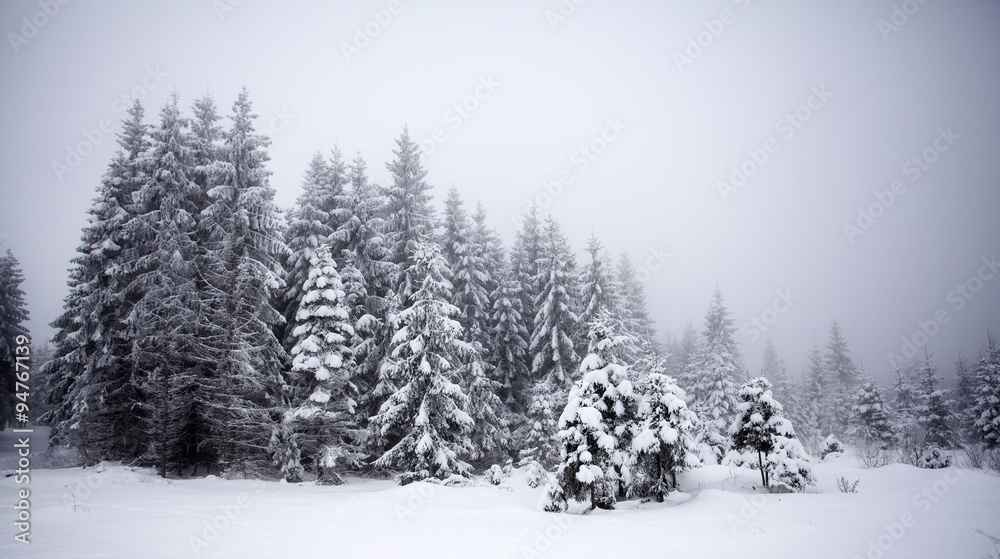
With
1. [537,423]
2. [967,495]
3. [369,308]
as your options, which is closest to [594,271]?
[537,423]

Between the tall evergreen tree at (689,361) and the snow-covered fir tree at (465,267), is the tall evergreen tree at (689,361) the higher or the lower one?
the lower one

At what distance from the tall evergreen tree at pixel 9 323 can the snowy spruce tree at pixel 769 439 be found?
138ft

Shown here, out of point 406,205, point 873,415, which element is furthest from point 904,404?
point 406,205

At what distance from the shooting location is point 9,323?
94.7ft

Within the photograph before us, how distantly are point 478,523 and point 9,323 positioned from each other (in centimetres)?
3842

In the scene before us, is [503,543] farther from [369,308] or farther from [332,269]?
[369,308]

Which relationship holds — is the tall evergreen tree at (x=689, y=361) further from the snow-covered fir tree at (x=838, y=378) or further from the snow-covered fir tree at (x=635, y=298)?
the snow-covered fir tree at (x=838, y=378)

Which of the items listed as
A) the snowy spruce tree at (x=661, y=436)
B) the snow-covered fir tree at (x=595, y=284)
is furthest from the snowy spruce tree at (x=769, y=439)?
the snow-covered fir tree at (x=595, y=284)

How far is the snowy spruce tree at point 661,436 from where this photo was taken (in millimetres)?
13883

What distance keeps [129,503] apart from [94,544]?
417cm

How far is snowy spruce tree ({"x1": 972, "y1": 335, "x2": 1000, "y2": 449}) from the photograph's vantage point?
26250mm

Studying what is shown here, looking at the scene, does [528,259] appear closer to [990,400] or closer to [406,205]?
[406,205]

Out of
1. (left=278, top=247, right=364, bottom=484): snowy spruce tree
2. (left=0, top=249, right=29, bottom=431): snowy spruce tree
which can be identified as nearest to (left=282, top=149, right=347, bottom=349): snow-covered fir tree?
(left=278, top=247, right=364, bottom=484): snowy spruce tree

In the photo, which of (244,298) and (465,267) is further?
(465,267)
